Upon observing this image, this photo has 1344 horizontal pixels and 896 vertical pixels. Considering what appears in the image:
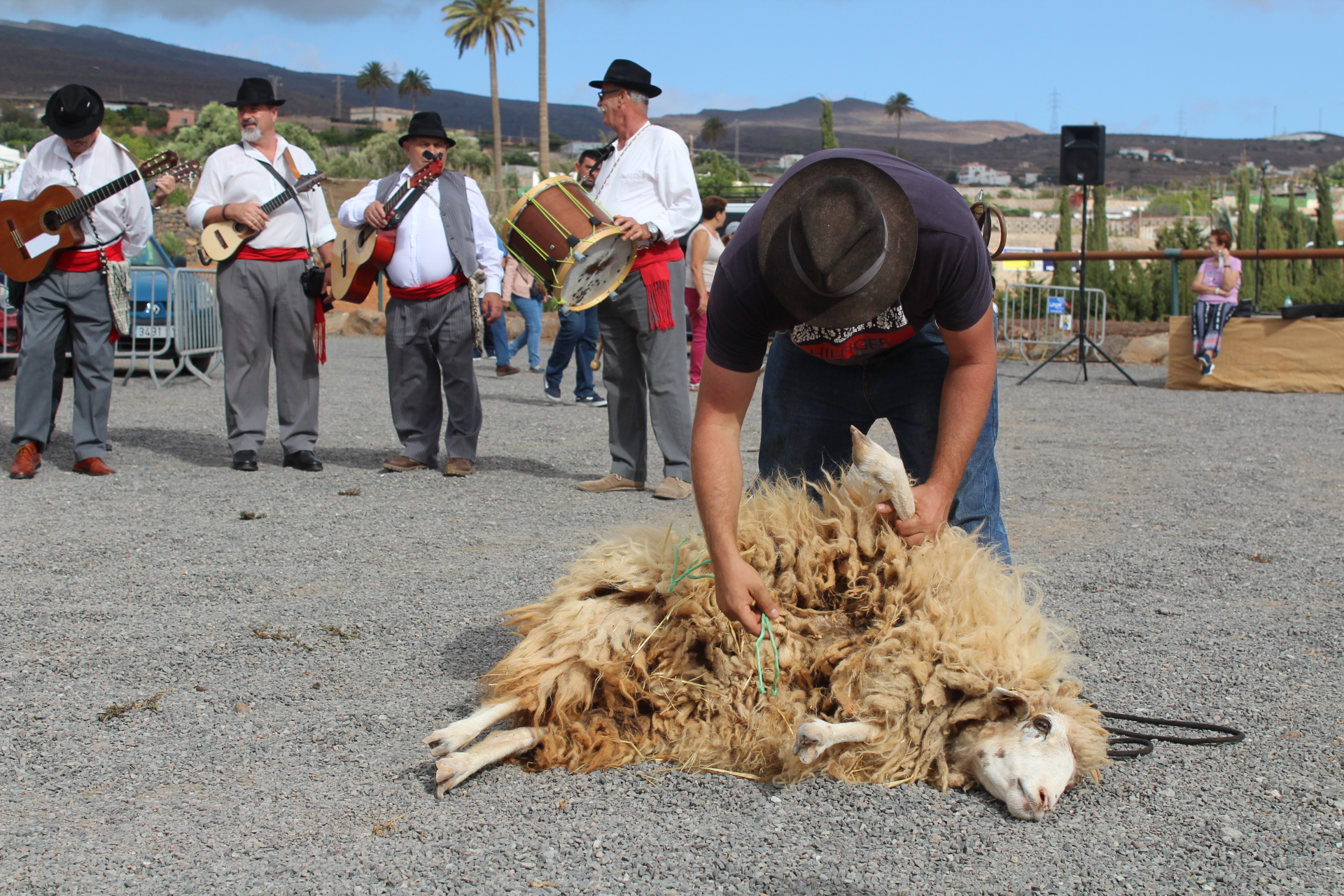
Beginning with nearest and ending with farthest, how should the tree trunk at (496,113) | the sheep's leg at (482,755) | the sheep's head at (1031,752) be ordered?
the sheep's head at (1031,752) → the sheep's leg at (482,755) → the tree trunk at (496,113)

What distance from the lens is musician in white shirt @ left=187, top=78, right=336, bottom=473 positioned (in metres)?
7.31

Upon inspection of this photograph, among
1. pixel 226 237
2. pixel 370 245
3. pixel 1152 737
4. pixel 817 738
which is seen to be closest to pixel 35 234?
pixel 226 237

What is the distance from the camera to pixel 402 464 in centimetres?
747

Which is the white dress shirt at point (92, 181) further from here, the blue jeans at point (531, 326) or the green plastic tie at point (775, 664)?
the blue jeans at point (531, 326)

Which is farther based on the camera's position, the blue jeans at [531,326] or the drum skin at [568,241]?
the blue jeans at [531,326]

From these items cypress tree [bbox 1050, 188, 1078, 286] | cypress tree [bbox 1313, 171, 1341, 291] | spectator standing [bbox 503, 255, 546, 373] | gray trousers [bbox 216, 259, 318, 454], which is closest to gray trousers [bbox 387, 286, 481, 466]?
gray trousers [bbox 216, 259, 318, 454]

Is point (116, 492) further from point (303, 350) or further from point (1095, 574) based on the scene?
point (1095, 574)

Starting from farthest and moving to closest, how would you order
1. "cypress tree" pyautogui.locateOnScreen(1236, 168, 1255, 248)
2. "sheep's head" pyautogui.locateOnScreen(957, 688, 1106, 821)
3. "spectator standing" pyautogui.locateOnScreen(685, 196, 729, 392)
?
"cypress tree" pyautogui.locateOnScreen(1236, 168, 1255, 248) → "spectator standing" pyautogui.locateOnScreen(685, 196, 729, 392) → "sheep's head" pyautogui.locateOnScreen(957, 688, 1106, 821)

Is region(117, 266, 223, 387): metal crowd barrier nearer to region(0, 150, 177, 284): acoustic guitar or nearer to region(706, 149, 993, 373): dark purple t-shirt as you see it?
region(0, 150, 177, 284): acoustic guitar

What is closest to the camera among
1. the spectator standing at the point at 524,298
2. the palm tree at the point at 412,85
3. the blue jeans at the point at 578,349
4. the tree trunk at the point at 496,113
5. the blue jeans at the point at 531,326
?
the blue jeans at the point at 578,349

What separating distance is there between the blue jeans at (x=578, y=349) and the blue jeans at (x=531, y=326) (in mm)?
2342

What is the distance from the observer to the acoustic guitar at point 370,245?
23.3ft

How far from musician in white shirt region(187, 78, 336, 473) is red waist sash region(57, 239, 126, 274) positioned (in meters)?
0.63

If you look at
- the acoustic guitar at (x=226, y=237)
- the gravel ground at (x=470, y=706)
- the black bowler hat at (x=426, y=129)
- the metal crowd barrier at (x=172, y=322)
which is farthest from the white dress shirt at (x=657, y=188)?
the metal crowd barrier at (x=172, y=322)
